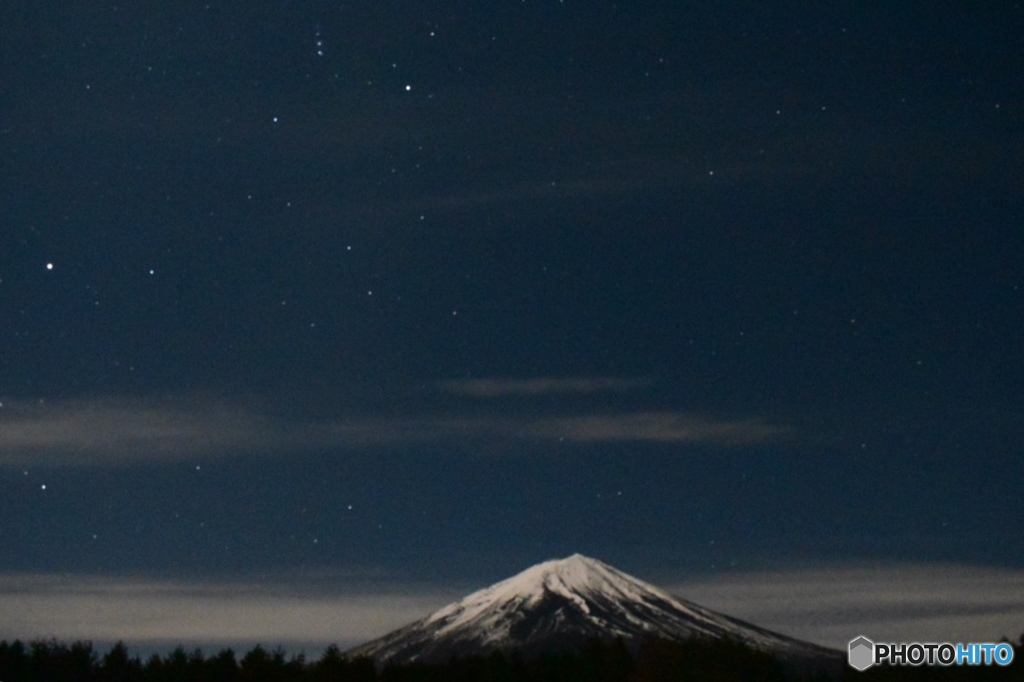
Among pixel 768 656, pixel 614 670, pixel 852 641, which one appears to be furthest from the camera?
pixel 614 670

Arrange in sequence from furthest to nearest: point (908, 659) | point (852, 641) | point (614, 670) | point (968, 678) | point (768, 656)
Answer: point (614, 670) → point (768, 656) → point (968, 678) → point (852, 641) → point (908, 659)

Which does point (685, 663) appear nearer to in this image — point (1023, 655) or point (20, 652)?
point (1023, 655)

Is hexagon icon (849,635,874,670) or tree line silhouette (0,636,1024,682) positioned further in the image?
tree line silhouette (0,636,1024,682)

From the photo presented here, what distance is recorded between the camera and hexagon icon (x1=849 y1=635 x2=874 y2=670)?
6151 centimetres

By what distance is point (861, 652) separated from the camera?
63188mm

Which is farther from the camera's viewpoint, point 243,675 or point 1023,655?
point 243,675

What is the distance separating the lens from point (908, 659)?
4775 cm

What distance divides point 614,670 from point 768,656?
40.0 feet

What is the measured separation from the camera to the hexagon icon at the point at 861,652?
6151 centimetres

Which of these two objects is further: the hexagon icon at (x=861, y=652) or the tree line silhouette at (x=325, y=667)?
the tree line silhouette at (x=325, y=667)

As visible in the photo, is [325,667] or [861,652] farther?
[325,667]

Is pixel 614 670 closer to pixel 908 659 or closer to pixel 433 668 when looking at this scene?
pixel 433 668

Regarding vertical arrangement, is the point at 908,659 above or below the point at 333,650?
below

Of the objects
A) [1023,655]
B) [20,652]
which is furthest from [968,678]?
[20,652]
